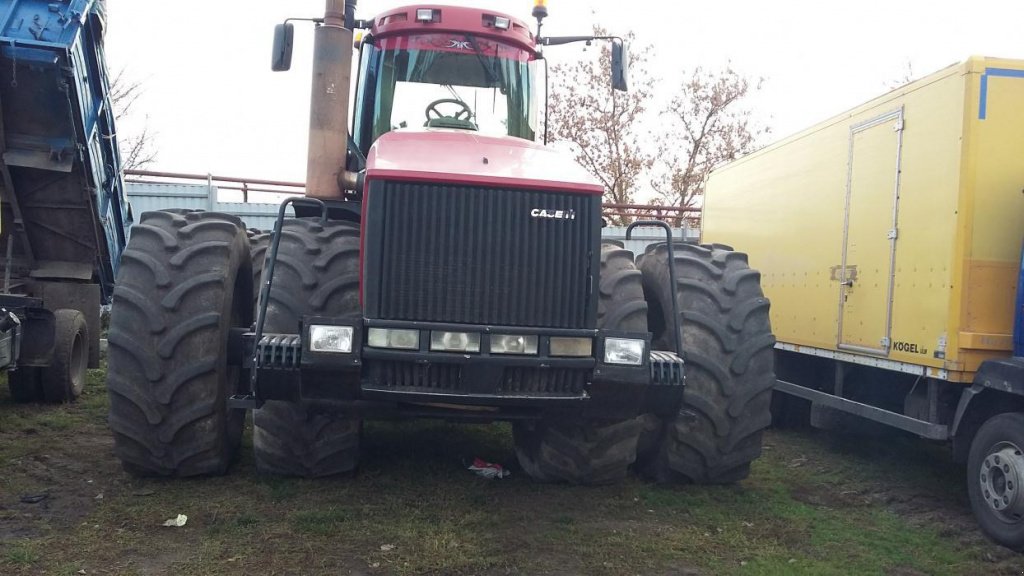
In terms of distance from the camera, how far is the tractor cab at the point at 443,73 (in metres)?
5.61

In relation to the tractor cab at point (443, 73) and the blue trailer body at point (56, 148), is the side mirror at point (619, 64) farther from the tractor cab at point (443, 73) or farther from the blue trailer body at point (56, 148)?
the blue trailer body at point (56, 148)

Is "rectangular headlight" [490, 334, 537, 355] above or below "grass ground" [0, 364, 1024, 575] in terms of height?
above

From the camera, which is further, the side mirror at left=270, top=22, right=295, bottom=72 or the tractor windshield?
the tractor windshield

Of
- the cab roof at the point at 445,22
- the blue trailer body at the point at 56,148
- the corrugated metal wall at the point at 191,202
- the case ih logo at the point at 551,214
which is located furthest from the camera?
the corrugated metal wall at the point at 191,202

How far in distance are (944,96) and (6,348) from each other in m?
7.43

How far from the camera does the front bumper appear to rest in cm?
418

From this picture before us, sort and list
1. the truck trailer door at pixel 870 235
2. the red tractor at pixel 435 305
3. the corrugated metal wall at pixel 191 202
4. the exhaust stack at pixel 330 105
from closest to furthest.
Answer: the red tractor at pixel 435 305 → the exhaust stack at pixel 330 105 → the truck trailer door at pixel 870 235 → the corrugated metal wall at pixel 191 202

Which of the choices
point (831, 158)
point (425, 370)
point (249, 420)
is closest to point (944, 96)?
point (831, 158)

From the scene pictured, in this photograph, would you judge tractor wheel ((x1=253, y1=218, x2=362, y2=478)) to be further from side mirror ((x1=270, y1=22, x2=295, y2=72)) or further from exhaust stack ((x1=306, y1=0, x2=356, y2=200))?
side mirror ((x1=270, y1=22, x2=295, y2=72))

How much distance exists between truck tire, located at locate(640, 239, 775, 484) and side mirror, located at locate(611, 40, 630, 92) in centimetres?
132

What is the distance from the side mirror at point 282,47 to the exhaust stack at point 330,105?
1.38 feet

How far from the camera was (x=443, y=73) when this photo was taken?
5.68 m

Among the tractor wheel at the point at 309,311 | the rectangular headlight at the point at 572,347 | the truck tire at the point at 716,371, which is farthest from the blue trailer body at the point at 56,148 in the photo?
the truck tire at the point at 716,371

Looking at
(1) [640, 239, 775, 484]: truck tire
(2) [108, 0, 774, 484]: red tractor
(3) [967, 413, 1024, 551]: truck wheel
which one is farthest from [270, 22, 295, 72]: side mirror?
(3) [967, 413, 1024, 551]: truck wheel
